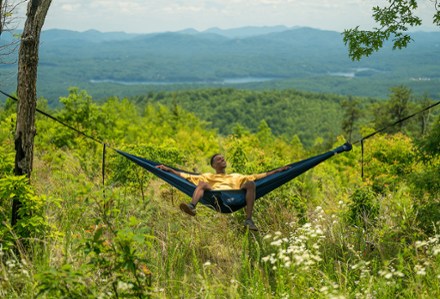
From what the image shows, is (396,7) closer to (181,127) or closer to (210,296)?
(210,296)

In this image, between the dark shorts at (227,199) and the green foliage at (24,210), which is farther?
the dark shorts at (227,199)

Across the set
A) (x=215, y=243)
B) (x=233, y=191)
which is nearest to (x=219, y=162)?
(x=233, y=191)

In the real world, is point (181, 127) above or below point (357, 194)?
below

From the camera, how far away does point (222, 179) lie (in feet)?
14.3

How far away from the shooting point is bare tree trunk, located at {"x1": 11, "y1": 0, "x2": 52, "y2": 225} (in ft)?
11.2

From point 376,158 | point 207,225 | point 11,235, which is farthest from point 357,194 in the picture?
point 376,158

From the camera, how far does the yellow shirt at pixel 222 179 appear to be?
13.9 feet

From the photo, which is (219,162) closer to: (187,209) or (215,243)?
(187,209)

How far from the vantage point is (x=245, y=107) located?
254ft

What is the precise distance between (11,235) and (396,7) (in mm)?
3343

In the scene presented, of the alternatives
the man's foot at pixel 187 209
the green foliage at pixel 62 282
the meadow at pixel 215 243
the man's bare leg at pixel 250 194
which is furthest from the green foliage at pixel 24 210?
the man's bare leg at pixel 250 194

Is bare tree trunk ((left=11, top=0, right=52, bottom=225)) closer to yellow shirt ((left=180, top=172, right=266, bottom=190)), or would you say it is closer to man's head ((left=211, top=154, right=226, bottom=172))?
yellow shirt ((left=180, top=172, right=266, bottom=190))

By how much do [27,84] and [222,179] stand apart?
1778mm

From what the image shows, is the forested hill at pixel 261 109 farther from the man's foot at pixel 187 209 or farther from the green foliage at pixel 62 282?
the green foliage at pixel 62 282
